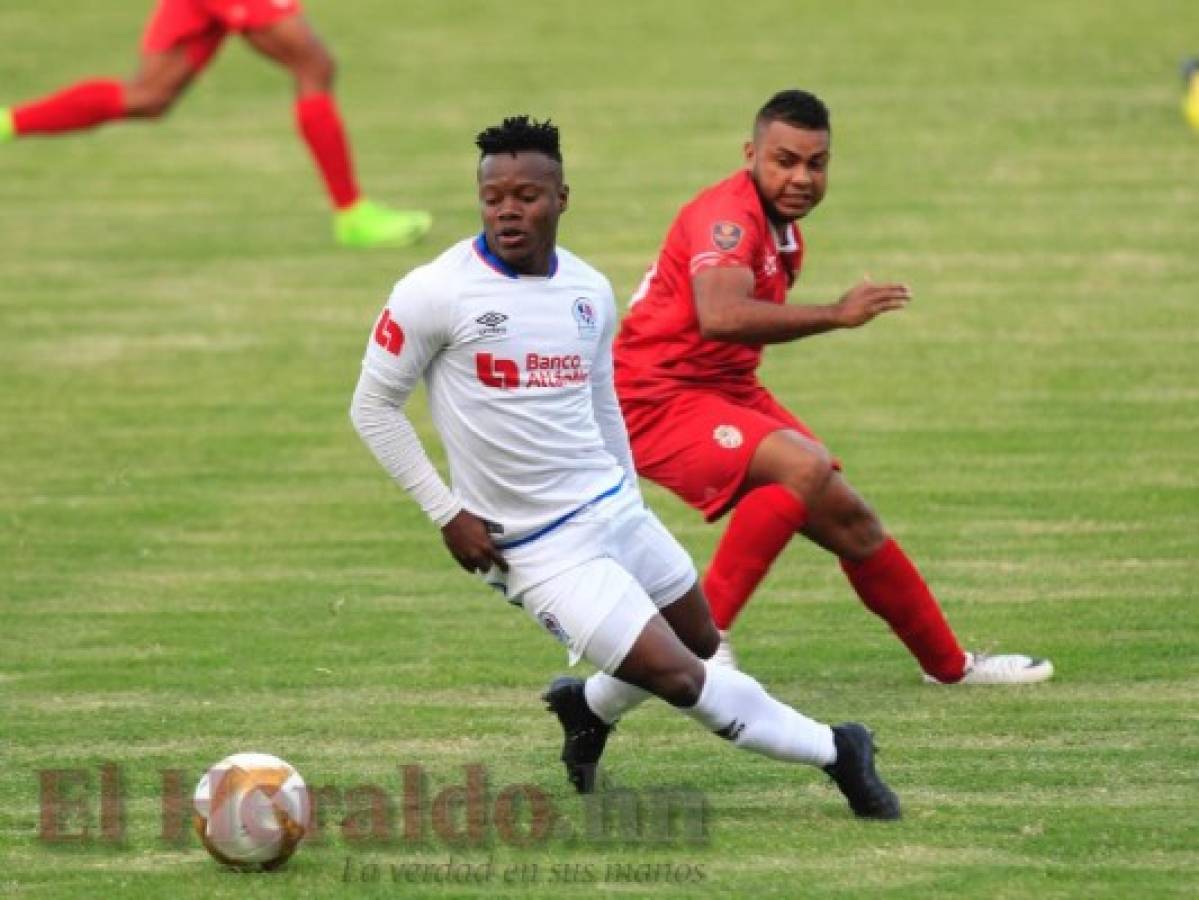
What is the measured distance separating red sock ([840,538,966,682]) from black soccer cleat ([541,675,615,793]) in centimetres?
146

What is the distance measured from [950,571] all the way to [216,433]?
4.17 m

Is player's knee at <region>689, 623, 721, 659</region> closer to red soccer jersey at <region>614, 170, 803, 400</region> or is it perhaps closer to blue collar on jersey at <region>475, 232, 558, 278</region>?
blue collar on jersey at <region>475, 232, 558, 278</region>

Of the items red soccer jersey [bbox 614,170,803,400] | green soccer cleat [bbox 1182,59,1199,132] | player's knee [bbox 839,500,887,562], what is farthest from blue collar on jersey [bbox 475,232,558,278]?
green soccer cleat [bbox 1182,59,1199,132]

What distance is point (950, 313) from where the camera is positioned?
14.7 meters

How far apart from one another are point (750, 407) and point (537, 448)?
2.01 meters

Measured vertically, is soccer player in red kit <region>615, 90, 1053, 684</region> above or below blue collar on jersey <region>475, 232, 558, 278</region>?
below

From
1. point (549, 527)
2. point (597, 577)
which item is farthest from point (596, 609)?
point (549, 527)

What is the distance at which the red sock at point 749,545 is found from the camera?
8344mm

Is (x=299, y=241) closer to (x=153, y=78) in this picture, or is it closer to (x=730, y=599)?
(x=153, y=78)

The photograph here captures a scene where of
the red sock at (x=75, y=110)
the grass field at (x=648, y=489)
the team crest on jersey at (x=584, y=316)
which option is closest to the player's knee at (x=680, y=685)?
the grass field at (x=648, y=489)

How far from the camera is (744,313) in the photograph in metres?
8.06

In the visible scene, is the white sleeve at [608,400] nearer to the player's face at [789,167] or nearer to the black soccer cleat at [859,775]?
the black soccer cleat at [859,775]

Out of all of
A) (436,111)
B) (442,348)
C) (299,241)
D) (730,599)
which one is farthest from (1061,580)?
(436,111)

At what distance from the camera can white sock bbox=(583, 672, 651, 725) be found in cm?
727
